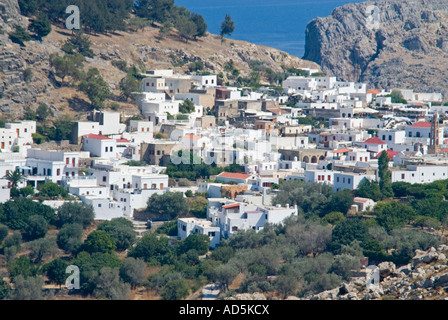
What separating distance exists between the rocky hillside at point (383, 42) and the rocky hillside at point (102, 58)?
312 inches

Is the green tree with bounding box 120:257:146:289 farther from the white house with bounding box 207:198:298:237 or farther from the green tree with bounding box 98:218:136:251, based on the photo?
the white house with bounding box 207:198:298:237

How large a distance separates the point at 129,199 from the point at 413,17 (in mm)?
49396

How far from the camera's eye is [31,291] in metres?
33.2

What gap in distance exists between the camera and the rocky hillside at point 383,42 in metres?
76.9

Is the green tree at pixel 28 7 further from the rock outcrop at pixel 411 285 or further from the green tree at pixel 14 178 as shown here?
the rock outcrop at pixel 411 285

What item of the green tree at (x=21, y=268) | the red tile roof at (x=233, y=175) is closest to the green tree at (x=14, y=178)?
the green tree at (x=21, y=268)

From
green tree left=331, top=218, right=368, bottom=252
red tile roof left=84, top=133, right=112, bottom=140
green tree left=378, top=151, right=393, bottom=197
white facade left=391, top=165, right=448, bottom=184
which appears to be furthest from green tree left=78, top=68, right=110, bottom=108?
green tree left=331, top=218, right=368, bottom=252

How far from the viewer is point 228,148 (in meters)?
45.8

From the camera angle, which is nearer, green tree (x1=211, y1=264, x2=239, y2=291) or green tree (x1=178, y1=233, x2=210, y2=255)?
green tree (x1=211, y1=264, x2=239, y2=291)

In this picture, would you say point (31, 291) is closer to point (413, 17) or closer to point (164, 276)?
point (164, 276)

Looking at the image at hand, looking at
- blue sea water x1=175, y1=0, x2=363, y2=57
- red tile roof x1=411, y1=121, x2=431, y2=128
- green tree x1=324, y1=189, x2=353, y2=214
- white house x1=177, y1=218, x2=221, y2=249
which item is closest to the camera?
white house x1=177, y1=218, x2=221, y2=249

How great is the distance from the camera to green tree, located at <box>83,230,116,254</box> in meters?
36.7

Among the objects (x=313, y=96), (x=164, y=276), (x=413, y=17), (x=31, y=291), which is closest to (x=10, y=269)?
(x=31, y=291)

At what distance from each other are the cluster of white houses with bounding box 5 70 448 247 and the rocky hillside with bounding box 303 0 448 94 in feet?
61.3
